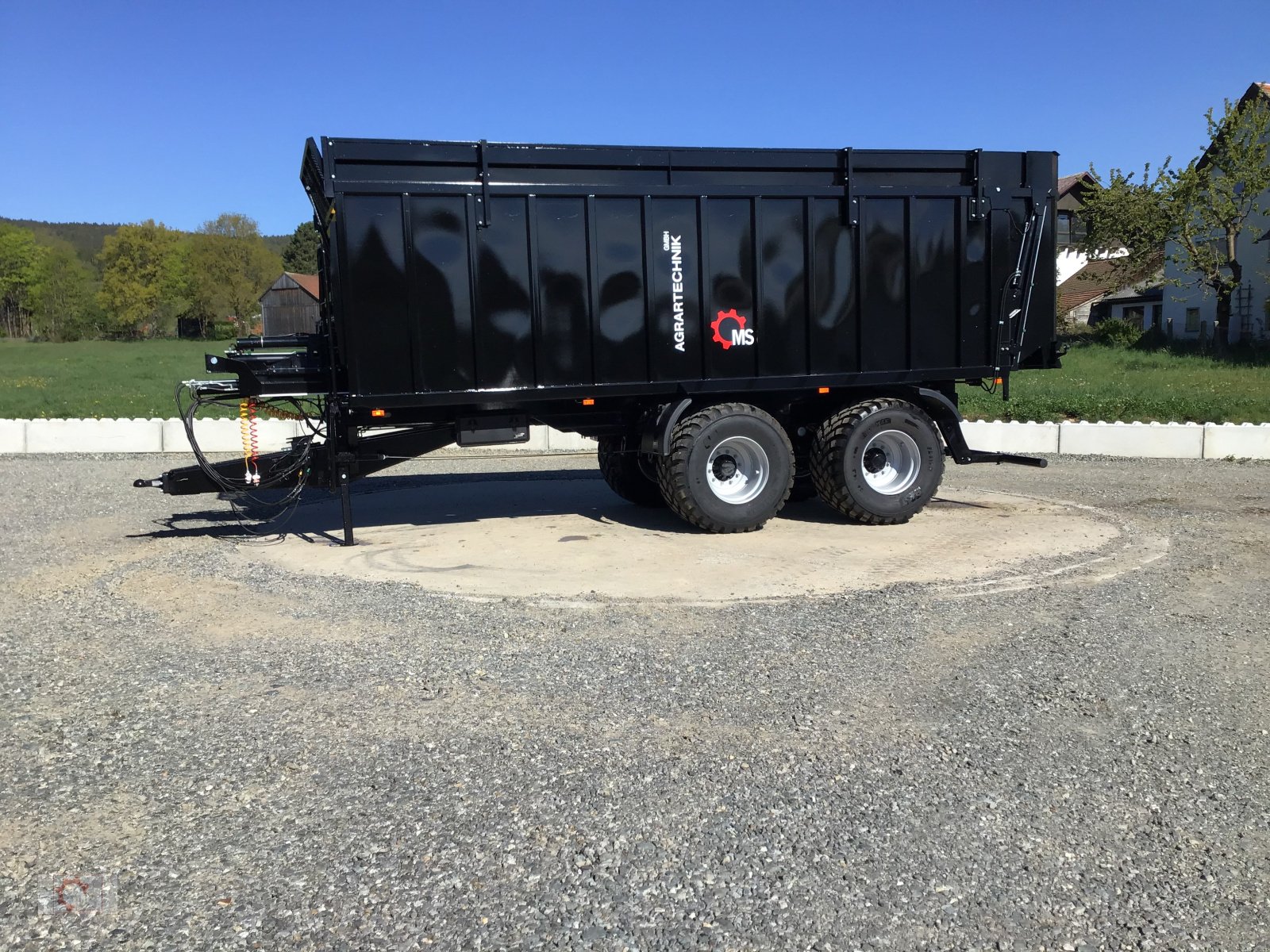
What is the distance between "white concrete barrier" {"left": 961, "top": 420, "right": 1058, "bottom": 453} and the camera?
51.7ft

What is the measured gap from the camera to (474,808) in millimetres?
4207

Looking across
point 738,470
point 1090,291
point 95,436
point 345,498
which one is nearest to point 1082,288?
point 1090,291

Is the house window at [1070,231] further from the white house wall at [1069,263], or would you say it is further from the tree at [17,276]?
the tree at [17,276]

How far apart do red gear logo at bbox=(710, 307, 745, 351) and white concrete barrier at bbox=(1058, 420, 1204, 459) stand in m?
8.15

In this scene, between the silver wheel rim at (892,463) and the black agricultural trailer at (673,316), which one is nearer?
the black agricultural trailer at (673,316)

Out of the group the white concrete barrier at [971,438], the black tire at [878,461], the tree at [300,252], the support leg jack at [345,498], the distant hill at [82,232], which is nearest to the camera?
the support leg jack at [345,498]

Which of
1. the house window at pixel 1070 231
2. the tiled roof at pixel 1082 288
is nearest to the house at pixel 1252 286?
the house window at pixel 1070 231

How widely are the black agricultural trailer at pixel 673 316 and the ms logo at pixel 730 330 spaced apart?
0.02m

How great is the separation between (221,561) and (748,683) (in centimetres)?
533

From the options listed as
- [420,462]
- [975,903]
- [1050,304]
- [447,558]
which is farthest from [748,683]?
[420,462]

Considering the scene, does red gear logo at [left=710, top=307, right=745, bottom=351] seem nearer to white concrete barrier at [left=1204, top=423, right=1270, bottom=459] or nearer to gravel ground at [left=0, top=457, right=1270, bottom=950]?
gravel ground at [left=0, top=457, right=1270, bottom=950]

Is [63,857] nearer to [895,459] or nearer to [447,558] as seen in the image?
[447,558]

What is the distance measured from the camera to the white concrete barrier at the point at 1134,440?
15211mm

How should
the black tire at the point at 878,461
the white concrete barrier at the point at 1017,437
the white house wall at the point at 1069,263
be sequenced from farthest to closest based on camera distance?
the white house wall at the point at 1069,263
the white concrete barrier at the point at 1017,437
the black tire at the point at 878,461
